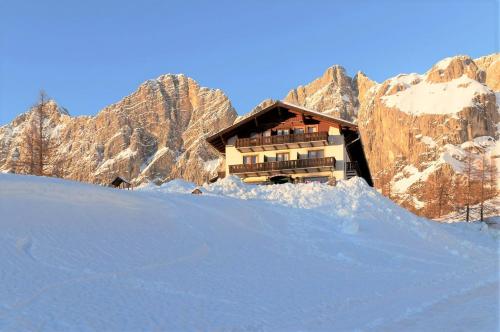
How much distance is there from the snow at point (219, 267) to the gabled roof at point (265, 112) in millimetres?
16492

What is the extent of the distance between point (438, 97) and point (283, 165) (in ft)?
530

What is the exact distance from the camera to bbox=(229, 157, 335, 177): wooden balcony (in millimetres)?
39875

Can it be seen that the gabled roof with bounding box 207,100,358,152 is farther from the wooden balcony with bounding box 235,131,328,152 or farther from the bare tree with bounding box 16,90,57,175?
the bare tree with bounding box 16,90,57,175

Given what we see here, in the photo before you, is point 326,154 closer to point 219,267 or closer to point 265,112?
point 265,112

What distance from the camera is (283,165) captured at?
4144 cm

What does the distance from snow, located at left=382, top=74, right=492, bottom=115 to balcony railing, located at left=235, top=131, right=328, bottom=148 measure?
A: 144586 millimetres

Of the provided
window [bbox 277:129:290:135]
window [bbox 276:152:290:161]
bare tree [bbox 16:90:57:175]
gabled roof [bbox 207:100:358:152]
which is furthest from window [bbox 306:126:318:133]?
bare tree [bbox 16:90:57:175]

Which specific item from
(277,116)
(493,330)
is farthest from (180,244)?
(277,116)

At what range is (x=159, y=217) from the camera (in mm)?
18141

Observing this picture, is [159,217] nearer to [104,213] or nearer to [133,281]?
[104,213]

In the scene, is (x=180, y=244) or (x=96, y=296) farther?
(x=180, y=244)

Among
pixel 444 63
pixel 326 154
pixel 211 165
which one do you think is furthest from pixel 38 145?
pixel 444 63

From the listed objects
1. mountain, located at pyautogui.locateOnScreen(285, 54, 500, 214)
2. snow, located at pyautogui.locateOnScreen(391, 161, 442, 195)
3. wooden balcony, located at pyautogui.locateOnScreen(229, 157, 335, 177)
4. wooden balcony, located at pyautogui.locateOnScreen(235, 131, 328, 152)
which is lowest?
snow, located at pyautogui.locateOnScreen(391, 161, 442, 195)

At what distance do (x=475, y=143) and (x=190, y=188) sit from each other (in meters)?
151
